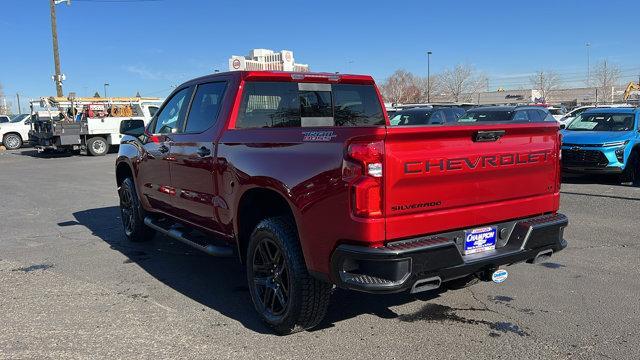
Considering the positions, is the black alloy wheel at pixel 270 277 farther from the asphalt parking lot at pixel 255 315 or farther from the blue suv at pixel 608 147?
the blue suv at pixel 608 147

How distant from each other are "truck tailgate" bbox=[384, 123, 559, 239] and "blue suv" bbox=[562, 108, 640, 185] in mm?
7686

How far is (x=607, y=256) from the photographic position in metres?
5.79

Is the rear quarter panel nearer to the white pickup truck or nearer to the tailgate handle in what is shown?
the tailgate handle

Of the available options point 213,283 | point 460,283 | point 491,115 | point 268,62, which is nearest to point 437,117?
point 491,115

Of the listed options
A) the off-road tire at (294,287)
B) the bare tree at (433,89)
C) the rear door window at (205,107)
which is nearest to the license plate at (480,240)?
the off-road tire at (294,287)

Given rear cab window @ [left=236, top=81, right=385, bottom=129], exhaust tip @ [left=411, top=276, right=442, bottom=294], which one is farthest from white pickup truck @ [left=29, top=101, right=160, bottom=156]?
exhaust tip @ [left=411, top=276, right=442, bottom=294]

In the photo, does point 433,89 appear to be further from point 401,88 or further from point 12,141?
point 12,141

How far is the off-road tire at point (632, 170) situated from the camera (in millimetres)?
11047

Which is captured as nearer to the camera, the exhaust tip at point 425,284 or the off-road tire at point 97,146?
the exhaust tip at point 425,284

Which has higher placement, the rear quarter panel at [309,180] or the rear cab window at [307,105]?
the rear cab window at [307,105]

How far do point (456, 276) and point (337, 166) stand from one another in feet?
3.57

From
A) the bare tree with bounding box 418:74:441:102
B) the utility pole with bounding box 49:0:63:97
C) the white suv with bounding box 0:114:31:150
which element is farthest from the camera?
the bare tree with bounding box 418:74:441:102

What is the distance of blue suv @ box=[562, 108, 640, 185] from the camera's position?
1068 centimetres

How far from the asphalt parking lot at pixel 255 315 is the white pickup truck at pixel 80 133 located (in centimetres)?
1548
